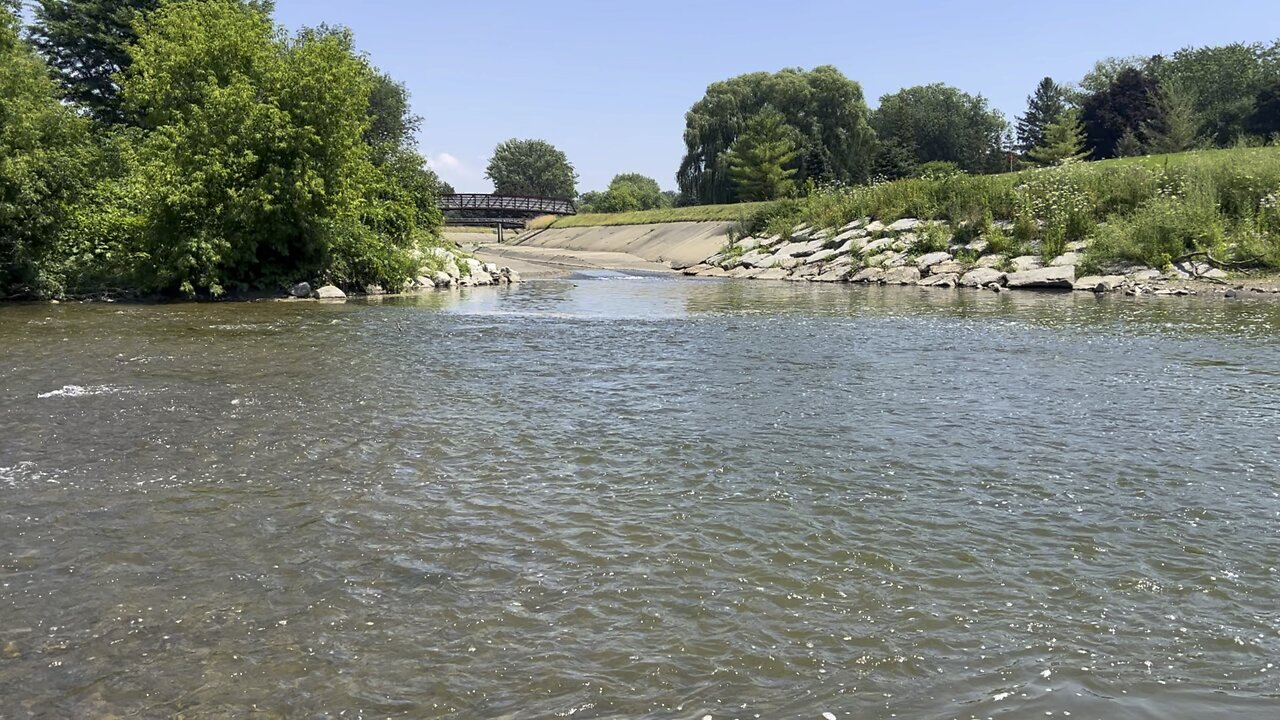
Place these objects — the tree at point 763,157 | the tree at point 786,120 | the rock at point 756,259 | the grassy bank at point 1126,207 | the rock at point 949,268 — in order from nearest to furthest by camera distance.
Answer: the grassy bank at point 1126,207 < the rock at point 949,268 < the rock at point 756,259 < the tree at point 763,157 < the tree at point 786,120

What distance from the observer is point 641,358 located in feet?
52.6

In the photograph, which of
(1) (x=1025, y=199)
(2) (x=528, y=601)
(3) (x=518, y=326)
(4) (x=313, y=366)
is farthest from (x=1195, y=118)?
(2) (x=528, y=601)

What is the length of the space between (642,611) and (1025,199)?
39038 millimetres

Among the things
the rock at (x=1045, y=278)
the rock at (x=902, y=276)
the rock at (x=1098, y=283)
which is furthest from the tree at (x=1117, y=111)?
the rock at (x=1098, y=283)

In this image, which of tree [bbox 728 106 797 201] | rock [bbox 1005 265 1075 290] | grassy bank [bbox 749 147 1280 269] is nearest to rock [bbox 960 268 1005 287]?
rock [bbox 1005 265 1075 290]

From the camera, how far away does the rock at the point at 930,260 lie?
126 ft

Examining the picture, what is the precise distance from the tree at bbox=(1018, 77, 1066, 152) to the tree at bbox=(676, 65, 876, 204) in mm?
30283

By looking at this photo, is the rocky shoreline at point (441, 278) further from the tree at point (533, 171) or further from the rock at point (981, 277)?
the tree at point (533, 171)

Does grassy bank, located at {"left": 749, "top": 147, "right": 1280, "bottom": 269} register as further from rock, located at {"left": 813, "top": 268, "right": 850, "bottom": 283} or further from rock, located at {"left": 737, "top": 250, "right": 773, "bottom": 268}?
rock, located at {"left": 737, "top": 250, "right": 773, "bottom": 268}

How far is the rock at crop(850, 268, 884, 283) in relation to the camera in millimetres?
39019

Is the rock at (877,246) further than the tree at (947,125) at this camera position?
No

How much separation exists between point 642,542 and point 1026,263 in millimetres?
33028

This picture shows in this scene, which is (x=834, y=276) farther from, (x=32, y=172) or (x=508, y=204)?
(x=508, y=204)

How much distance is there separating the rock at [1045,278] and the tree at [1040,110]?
272 feet
